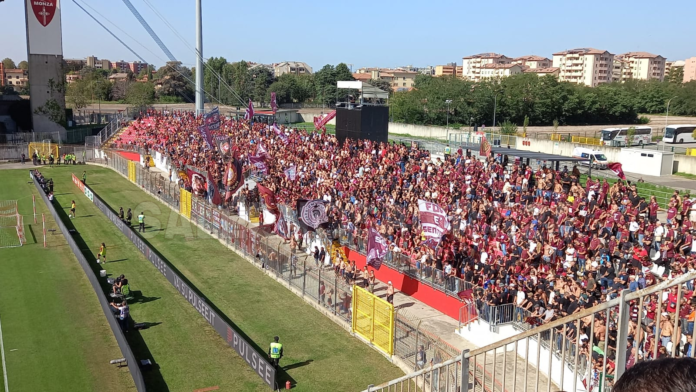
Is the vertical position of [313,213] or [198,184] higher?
[313,213]

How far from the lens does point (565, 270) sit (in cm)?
2023

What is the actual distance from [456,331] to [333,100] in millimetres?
111558

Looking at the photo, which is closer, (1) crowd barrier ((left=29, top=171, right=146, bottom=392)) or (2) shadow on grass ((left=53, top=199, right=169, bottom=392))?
(1) crowd barrier ((left=29, top=171, right=146, bottom=392))

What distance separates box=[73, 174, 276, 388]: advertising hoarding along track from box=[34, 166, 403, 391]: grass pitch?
0.27 meters

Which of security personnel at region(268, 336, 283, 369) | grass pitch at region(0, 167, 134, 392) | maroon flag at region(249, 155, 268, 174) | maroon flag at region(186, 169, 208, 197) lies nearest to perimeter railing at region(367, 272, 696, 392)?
security personnel at region(268, 336, 283, 369)

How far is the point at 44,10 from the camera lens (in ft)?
251

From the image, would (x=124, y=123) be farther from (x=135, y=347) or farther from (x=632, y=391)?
(x=632, y=391)

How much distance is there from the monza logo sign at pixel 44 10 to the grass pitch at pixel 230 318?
49.2 meters

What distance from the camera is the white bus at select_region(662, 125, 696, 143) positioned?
66062 millimetres

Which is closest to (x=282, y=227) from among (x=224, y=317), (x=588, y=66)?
(x=224, y=317)

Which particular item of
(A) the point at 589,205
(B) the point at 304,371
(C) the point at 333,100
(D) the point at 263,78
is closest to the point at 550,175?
(A) the point at 589,205

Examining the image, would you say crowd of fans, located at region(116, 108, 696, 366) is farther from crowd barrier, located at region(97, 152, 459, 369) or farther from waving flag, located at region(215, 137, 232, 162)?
waving flag, located at region(215, 137, 232, 162)

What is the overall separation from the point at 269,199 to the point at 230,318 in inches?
420

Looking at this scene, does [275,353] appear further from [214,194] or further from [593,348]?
[214,194]
